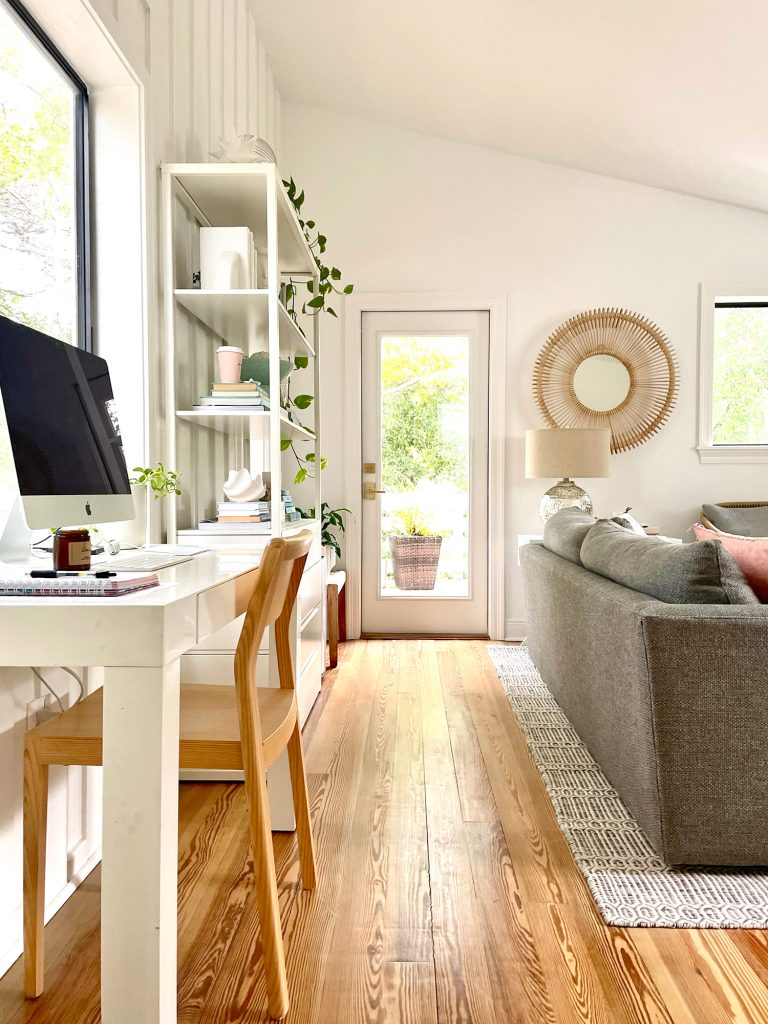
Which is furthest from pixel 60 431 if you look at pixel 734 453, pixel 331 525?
pixel 734 453

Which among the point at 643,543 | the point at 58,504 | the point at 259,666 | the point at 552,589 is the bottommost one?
the point at 259,666

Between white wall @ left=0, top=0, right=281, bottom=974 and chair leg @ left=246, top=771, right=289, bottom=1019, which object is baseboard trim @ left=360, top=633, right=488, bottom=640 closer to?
white wall @ left=0, top=0, right=281, bottom=974

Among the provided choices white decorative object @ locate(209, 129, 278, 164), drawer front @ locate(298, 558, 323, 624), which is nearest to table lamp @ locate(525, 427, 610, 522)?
drawer front @ locate(298, 558, 323, 624)

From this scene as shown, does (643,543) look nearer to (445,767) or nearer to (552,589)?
(552,589)

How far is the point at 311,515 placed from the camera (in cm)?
392

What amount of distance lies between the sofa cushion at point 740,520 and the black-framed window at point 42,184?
3.45 m

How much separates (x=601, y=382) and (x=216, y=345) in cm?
243

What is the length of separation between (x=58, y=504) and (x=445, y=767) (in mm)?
1562

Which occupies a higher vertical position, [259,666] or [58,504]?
[58,504]

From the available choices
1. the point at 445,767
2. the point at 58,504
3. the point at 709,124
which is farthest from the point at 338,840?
the point at 709,124

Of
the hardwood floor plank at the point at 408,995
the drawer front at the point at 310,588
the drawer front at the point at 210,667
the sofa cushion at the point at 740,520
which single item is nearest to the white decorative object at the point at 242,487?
the drawer front at the point at 310,588

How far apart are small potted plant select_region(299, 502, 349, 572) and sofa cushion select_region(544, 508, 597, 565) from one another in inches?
51.5

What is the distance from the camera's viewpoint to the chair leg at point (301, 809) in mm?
1654

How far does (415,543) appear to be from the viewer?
4.55 m
